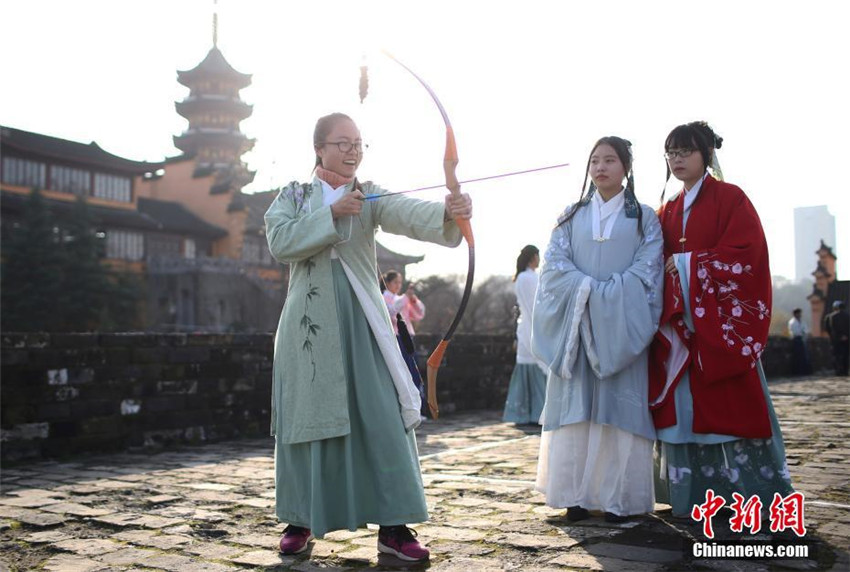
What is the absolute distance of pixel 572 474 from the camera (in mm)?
3768

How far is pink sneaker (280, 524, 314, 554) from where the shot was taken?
324cm

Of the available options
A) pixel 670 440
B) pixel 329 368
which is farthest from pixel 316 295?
pixel 670 440

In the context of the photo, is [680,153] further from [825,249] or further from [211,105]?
[211,105]

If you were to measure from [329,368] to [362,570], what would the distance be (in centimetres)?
73

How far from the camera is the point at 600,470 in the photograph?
3.75 m

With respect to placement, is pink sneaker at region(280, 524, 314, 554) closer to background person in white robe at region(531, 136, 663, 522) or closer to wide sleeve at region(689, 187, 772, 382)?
background person in white robe at region(531, 136, 663, 522)

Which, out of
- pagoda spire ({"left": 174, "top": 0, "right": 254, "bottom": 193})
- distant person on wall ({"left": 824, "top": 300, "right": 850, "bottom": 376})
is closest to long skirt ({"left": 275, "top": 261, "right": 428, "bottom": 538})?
distant person on wall ({"left": 824, "top": 300, "right": 850, "bottom": 376})

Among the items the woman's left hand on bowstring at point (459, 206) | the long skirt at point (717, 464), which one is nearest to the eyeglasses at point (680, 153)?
the long skirt at point (717, 464)

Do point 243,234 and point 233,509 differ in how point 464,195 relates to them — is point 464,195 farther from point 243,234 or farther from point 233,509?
point 243,234

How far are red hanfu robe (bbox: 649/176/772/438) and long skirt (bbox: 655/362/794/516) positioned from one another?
43 mm

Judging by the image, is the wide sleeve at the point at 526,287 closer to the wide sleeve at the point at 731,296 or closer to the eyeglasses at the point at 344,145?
the wide sleeve at the point at 731,296

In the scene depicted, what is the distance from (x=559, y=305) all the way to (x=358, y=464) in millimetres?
1255

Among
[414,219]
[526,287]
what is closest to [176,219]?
[526,287]

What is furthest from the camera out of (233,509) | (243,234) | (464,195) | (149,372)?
(243,234)
